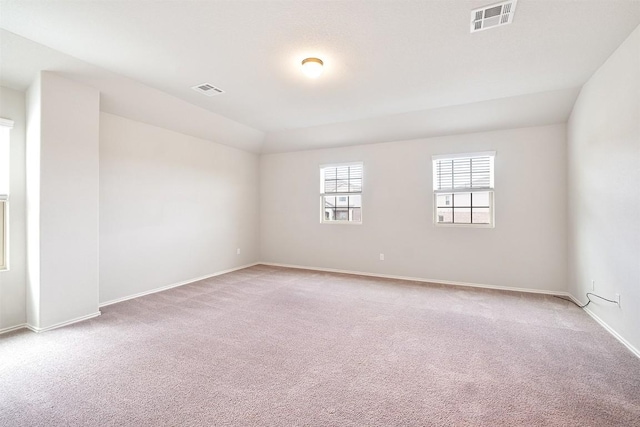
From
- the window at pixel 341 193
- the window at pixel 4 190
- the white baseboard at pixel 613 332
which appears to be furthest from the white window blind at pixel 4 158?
the white baseboard at pixel 613 332

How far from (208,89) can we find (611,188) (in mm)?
4632

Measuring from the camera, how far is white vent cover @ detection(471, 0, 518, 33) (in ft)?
6.91

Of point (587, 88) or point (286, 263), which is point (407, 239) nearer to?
point (286, 263)

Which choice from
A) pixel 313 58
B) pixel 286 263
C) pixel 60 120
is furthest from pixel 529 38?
pixel 286 263

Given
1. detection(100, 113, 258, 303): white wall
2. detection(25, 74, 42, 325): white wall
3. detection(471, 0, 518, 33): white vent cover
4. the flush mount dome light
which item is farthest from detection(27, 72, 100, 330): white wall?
detection(471, 0, 518, 33): white vent cover

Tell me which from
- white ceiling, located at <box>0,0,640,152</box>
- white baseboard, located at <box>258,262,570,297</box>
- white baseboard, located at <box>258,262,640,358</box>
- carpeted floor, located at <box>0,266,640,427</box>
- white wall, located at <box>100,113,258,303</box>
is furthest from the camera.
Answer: white baseboard, located at <box>258,262,570,297</box>

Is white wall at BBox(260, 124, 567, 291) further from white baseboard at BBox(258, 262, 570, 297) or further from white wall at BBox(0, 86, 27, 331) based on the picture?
white wall at BBox(0, 86, 27, 331)

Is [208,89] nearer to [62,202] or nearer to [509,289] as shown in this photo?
[62,202]

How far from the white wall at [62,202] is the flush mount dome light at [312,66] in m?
2.49

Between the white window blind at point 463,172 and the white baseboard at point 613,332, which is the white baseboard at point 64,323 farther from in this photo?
the white baseboard at point 613,332

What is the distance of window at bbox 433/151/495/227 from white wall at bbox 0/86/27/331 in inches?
218

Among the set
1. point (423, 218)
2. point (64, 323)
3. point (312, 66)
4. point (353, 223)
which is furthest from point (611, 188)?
point (64, 323)

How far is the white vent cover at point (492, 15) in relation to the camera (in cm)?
211

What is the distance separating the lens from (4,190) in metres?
2.97
